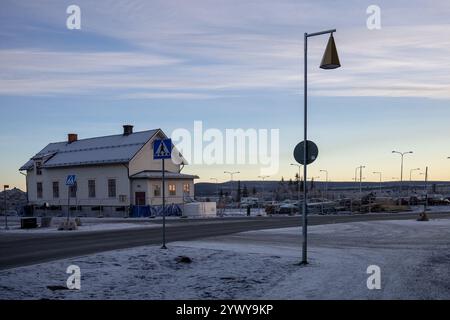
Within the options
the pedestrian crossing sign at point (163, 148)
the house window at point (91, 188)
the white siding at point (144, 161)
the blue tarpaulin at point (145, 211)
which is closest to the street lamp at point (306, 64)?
the pedestrian crossing sign at point (163, 148)

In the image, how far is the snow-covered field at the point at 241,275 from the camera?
8680mm

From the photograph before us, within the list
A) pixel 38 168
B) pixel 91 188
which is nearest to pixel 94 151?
pixel 91 188

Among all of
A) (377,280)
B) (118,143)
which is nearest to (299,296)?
(377,280)

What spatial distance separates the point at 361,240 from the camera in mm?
19250

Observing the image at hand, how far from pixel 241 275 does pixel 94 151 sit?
4259cm

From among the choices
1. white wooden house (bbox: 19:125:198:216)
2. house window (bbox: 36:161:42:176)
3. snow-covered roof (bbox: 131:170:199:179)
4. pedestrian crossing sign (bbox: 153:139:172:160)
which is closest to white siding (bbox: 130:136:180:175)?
white wooden house (bbox: 19:125:198:216)

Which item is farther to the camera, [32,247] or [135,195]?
[135,195]

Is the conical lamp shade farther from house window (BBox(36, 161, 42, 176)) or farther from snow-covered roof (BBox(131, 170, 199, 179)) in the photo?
house window (BBox(36, 161, 42, 176))

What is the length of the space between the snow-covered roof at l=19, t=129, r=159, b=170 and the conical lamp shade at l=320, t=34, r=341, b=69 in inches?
1378

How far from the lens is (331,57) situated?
11594 millimetres

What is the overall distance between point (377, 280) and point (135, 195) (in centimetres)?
3752
